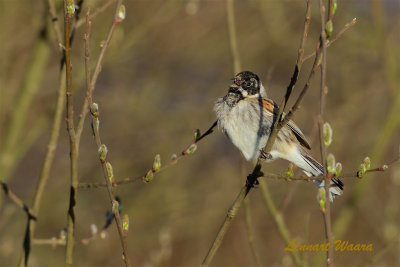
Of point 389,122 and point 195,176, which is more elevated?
point 195,176

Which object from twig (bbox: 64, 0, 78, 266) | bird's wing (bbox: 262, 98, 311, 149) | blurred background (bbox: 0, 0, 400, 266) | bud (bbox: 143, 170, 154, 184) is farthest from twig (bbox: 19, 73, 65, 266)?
blurred background (bbox: 0, 0, 400, 266)

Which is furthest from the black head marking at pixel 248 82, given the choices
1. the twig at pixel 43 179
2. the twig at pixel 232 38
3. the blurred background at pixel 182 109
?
the blurred background at pixel 182 109

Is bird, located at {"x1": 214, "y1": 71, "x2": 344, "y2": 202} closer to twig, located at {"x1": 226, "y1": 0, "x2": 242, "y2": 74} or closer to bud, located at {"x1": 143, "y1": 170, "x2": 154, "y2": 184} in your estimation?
twig, located at {"x1": 226, "y1": 0, "x2": 242, "y2": 74}

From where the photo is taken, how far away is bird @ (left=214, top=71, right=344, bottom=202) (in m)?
4.45

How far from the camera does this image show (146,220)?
745 cm

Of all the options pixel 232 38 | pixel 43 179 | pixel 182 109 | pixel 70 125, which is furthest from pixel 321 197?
pixel 182 109

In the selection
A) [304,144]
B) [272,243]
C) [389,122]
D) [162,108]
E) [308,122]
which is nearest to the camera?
[304,144]

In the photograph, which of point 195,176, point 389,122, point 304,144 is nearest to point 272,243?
point 195,176

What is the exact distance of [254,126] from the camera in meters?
4.44

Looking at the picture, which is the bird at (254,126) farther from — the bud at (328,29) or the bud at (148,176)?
the bud at (328,29)

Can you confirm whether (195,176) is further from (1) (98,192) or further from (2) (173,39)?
(2) (173,39)

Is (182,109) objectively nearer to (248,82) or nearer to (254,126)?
(248,82)

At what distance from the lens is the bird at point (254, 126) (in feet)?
14.6

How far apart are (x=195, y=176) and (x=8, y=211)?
3.58 metres
